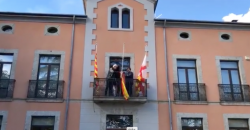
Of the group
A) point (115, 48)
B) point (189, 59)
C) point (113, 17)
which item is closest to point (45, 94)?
point (115, 48)

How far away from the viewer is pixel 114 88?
44.5 ft

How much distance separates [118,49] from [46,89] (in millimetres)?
3926

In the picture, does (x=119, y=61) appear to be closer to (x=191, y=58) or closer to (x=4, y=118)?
(x=191, y=58)

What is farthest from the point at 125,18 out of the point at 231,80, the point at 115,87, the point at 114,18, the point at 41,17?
the point at 231,80

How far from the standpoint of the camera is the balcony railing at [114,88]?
13458 mm

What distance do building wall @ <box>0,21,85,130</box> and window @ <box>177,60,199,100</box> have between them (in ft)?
15.9

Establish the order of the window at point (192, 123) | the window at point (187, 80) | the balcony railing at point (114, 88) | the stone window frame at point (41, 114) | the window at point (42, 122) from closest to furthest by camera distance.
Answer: the stone window frame at point (41, 114)
the window at point (42, 122)
the balcony railing at point (114, 88)
the window at point (192, 123)
the window at point (187, 80)

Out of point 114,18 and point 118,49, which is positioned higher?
point 114,18

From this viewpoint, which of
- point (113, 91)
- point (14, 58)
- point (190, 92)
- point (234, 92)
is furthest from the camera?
point (234, 92)

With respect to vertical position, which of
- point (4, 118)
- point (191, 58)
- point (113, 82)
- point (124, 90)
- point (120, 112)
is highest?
point (191, 58)

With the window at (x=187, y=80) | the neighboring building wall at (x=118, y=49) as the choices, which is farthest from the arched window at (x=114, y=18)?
the window at (x=187, y=80)

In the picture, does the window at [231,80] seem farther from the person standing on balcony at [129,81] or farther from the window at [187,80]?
the person standing on balcony at [129,81]

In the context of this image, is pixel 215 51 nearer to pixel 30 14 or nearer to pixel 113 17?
pixel 113 17

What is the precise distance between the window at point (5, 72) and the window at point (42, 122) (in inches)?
69.6
